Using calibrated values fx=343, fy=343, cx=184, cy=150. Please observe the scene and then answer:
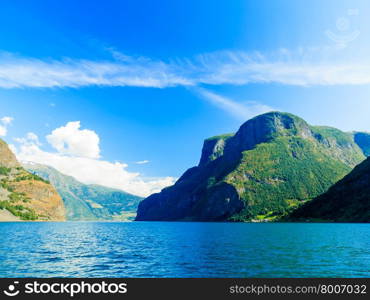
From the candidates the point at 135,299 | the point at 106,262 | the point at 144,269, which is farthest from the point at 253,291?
the point at 106,262

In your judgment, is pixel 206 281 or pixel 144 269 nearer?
pixel 206 281

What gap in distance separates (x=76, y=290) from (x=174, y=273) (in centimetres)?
2125

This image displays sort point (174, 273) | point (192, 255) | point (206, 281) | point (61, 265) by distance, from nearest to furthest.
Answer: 1. point (206, 281)
2. point (174, 273)
3. point (61, 265)
4. point (192, 255)

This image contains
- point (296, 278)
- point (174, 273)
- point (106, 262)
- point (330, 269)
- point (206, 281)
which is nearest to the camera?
point (206, 281)

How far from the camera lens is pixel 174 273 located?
52.7m

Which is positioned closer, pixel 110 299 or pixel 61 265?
pixel 110 299

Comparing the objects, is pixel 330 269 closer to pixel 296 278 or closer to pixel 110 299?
pixel 296 278

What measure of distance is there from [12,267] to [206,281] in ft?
109

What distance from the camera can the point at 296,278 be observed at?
158ft

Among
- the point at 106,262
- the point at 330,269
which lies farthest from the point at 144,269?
the point at 330,269

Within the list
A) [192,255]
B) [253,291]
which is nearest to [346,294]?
[253,291]

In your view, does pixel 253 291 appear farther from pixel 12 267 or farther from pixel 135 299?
pixel 12 267

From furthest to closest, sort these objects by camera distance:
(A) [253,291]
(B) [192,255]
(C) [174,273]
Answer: (B) [192,255] < (C) [174,273] < (A) [253,291]

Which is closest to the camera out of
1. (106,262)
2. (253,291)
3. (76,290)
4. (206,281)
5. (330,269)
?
(76,290)
